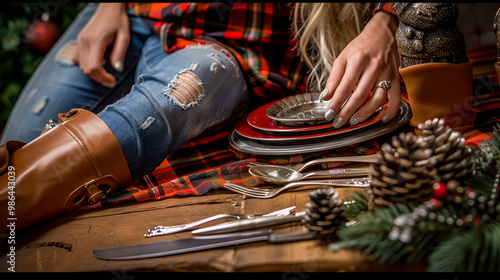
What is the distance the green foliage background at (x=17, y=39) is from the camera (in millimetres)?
1862

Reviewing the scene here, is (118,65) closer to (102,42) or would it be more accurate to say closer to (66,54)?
(102,42)

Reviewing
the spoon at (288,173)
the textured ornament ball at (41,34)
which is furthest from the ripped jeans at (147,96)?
the textured ornament ball at (41,34)

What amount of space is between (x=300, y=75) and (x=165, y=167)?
1.42ft

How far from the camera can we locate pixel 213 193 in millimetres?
759

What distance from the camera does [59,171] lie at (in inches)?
28.0

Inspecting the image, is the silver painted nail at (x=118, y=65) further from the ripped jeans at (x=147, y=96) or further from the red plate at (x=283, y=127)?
the red plate at (x=283, y=127)

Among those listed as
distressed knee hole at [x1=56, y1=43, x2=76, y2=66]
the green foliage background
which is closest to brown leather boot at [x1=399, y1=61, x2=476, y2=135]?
distressed knee hole at [x1=56, y1=43, x2=76, y2=66]

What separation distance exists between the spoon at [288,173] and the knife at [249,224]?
0.13 m

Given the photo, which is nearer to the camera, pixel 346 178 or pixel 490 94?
pixel 346 178

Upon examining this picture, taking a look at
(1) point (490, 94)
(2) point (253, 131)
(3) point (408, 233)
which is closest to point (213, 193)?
(2) point (253, 131)

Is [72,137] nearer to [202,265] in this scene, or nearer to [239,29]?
[202,265]

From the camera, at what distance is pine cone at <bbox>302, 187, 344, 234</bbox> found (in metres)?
0.53

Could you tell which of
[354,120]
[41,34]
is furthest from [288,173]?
[41,34]

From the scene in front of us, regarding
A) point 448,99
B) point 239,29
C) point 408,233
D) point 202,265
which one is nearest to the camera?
point 408,233
